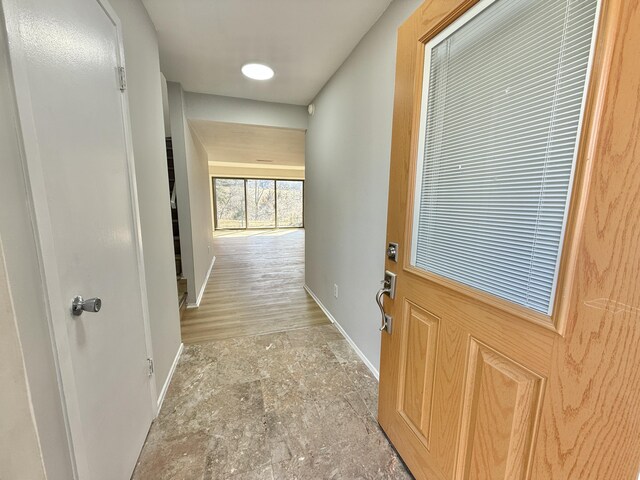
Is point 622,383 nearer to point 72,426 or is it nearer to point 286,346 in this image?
point 72,426

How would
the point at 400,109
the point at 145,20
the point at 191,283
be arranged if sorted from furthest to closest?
1. the point at 191,283
2. the point at 145,20
3. the point at 400,109

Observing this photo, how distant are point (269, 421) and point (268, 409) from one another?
9cm

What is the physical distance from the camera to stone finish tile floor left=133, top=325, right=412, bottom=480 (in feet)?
4.11

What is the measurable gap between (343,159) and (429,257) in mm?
1502

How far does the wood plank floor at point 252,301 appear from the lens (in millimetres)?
2650

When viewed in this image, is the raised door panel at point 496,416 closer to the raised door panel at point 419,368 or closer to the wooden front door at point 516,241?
the wooden front door at point 516,241

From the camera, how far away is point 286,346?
231 cm

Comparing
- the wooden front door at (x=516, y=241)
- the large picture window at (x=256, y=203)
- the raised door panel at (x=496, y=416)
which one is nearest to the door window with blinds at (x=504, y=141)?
the wooden front door at (x=516, y=241)

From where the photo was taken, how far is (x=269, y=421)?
152 cm

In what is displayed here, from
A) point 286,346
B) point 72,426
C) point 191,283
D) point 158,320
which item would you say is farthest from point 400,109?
point 191,283

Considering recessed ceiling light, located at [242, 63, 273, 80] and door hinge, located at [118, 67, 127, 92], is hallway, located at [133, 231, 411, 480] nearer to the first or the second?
door hinge, located at [118, 67, 127, 92]

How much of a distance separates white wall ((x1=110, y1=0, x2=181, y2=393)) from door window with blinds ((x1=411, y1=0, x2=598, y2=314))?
4.94ft

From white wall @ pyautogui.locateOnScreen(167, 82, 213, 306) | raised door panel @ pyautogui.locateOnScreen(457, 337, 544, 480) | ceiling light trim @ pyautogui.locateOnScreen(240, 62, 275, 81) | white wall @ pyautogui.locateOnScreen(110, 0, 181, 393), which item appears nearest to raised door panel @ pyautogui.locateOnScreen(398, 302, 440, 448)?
raised door panel @ pyautogui.locateOnScreen(457, 337, 544, 480)

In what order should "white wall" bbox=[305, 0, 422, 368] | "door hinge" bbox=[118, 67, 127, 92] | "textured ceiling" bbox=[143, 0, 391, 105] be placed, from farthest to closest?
"white wall" bbox=[305, 0, 422, 368]
"textured ceiling" bbox=[143, 0, 391, 105]
"door hinge" bbox=[118, 67, 127, 92]
